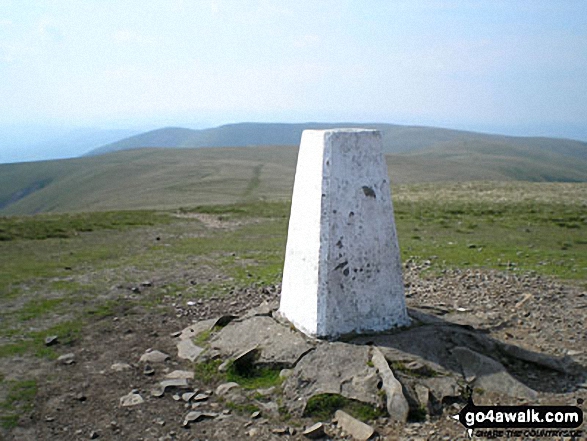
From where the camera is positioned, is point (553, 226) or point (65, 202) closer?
point (553, 226)

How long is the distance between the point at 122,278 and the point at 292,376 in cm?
799

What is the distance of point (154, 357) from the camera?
8789mm

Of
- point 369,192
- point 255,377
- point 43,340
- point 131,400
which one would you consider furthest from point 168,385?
point 369,192

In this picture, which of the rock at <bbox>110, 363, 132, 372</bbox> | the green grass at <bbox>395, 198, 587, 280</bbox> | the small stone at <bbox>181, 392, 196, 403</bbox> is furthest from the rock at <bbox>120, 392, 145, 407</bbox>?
the green grass at <bbox>395, 198, 587, 280</bbox>

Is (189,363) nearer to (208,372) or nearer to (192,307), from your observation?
(208,372)

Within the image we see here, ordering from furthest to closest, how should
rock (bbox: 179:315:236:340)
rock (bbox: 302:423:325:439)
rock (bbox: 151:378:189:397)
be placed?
rock (bbox: 179:315:236:340) < rock (bbox: 151:378:189:397) < rock (bbox: 302:423:325:439)

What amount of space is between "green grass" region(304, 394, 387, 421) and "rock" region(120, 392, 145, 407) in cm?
243

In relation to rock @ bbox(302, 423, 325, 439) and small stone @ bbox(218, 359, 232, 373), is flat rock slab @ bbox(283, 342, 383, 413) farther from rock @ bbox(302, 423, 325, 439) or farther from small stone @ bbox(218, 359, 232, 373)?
small stone @ bbox(218, 359, 232, 373)

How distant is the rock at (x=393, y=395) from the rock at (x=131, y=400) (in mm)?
3401

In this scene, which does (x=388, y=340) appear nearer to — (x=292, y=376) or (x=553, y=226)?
(x=292, y=376)

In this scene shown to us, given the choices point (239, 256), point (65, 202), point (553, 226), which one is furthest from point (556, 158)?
point (239, 256)

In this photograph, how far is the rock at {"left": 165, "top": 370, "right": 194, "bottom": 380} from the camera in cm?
802

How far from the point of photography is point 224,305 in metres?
11.7
